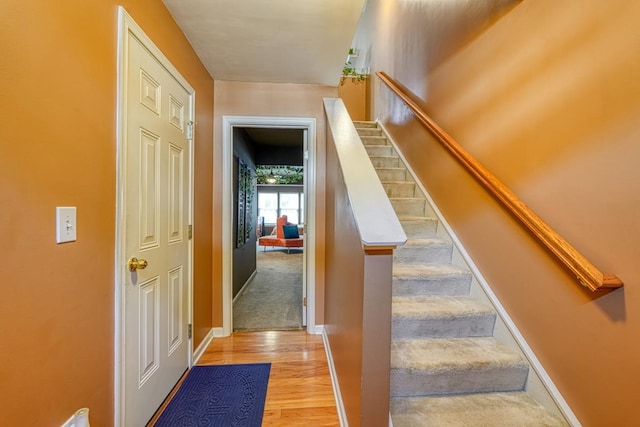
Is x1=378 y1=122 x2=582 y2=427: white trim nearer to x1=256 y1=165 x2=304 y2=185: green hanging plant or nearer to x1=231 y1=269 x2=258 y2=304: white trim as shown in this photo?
x1=231 y1=269 x2=258 y2=304: white trim

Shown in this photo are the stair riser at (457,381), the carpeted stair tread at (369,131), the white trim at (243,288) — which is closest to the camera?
the stair riser at (457,381)

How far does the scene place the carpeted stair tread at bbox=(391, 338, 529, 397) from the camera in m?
1.34

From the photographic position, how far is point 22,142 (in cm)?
78

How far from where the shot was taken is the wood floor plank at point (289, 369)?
157 cm

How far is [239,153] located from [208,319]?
225 centimetres

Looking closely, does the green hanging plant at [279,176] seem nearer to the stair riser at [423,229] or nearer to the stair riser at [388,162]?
the stair riser at [388,162]

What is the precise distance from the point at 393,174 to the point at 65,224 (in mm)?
2427

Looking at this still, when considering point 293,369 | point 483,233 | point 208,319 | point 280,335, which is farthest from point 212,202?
point 483,233

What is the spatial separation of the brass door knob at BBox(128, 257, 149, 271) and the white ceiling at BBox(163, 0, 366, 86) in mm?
1444

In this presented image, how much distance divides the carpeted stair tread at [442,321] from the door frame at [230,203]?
113 centimetres

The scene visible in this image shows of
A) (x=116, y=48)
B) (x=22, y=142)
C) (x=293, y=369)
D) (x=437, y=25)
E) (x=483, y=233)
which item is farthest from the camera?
(x=437, y=25)

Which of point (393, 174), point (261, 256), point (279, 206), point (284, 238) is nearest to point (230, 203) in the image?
point (393, 174)

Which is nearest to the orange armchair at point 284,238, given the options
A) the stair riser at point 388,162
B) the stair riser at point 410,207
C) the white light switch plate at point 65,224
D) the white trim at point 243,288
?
the white trim at point 243,288

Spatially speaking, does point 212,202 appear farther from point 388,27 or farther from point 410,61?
point 388,27
